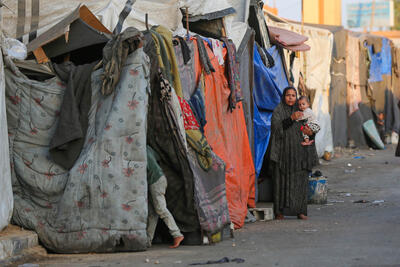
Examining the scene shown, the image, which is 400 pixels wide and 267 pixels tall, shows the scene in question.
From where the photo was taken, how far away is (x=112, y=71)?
6129mm

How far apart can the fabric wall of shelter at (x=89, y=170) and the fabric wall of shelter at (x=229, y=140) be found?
5.68 feet

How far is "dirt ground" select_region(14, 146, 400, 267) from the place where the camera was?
213 inches

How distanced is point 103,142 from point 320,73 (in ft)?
41.0

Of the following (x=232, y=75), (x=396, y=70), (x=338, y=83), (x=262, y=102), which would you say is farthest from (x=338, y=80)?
(x=232, y=75)

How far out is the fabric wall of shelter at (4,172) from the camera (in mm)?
5660

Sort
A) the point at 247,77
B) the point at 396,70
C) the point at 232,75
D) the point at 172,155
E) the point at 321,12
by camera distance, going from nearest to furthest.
A: the point at 172,155 → the point at 232,75 → the point at 247,77 → the point at 396,70 → the point at 321,12

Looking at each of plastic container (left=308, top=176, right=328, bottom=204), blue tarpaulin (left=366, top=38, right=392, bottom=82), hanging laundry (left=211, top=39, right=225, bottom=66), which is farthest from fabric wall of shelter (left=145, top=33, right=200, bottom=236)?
blue tarpaulin (left=366, top=38, right=392, bottom=82)

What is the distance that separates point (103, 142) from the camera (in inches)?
238

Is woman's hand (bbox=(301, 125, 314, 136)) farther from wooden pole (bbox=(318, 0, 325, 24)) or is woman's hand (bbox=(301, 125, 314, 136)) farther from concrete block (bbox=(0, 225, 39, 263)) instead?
wooden pole (bbox=(318, 0, 325, 24))

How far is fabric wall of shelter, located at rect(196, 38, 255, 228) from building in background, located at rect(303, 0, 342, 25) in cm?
1987

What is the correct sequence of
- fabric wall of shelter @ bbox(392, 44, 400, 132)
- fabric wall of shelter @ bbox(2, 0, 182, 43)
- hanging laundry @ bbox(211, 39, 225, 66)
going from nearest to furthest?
fabric wall of shelter @ bbox(2, 0, 182, 43) < hanging laundry @ bbox(211, 39, 225, 66) < fabric wall of shelter @ bbox(392, 44, 400, 132)

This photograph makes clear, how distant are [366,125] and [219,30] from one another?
45.7 ft

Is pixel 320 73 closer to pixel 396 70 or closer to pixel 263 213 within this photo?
pixel 396 70

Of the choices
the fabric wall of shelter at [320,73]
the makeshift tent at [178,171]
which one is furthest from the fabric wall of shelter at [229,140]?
the fabric wall of shelter at [320,73]
